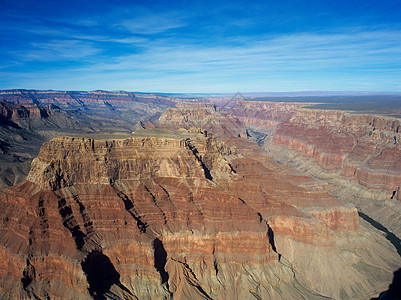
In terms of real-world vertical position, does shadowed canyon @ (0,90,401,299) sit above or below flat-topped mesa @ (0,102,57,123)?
below

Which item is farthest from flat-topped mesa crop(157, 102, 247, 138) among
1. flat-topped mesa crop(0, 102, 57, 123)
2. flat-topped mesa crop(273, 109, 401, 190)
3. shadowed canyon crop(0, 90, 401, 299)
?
shadowed canyon crop(0, 90, 401, 299)

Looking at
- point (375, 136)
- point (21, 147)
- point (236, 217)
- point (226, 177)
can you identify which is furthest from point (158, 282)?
point (21, 147)

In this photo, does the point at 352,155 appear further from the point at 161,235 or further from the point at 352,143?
the point at 161,235

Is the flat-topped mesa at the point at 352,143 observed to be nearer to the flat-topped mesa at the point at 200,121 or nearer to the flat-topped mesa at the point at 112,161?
the flat-topped mesa at the point at 200,121

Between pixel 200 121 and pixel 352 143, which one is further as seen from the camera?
pixel 200 121

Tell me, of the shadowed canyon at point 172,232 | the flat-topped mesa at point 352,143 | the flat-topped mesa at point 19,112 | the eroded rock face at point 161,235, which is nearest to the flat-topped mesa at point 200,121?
the flat-topped mesa at point 352,143

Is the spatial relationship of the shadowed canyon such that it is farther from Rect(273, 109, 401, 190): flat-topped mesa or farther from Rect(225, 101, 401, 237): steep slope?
Rect(273, 109, 401, 190): flat-topped mesa

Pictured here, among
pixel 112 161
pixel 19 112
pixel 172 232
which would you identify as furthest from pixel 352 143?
pixel 19 112
